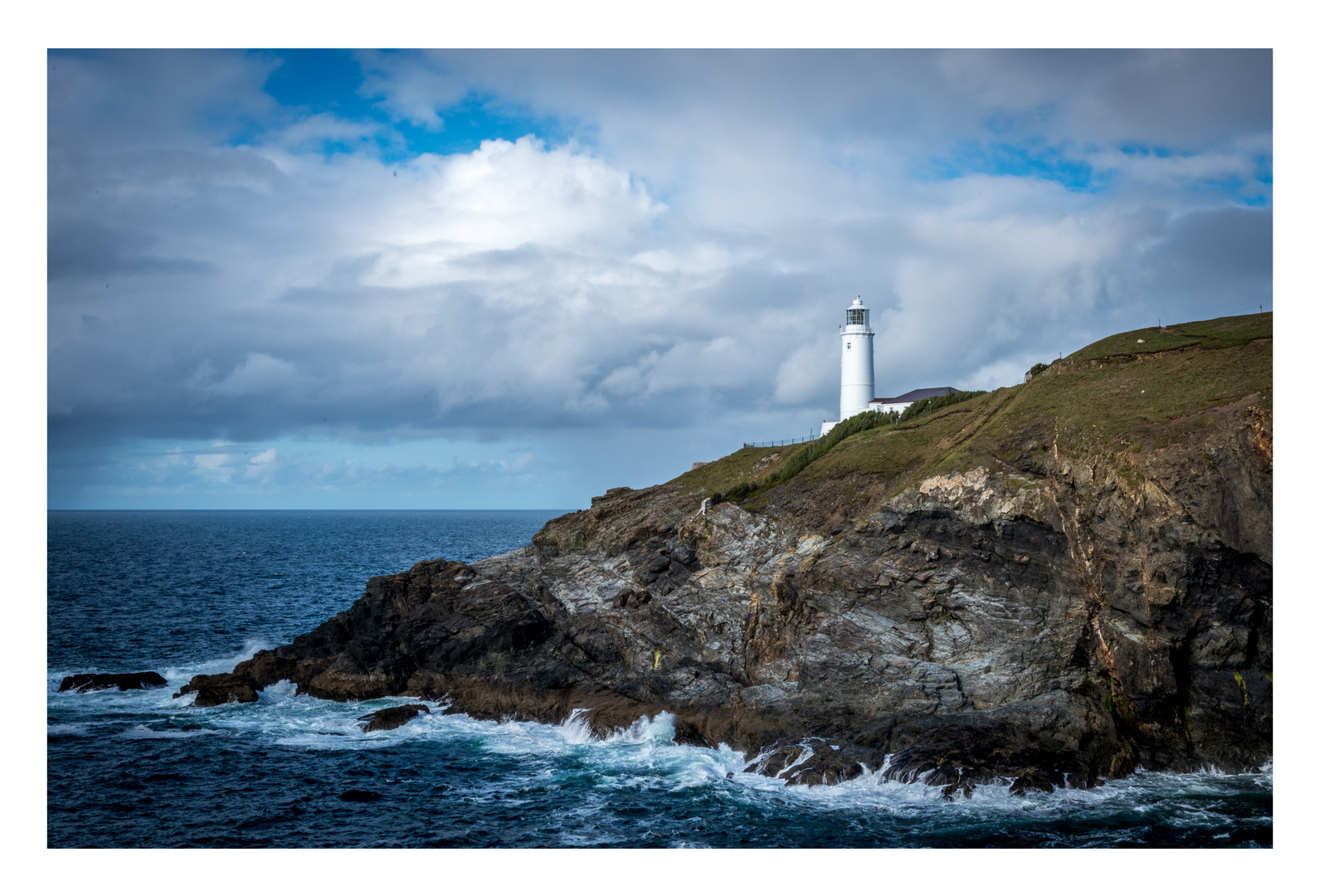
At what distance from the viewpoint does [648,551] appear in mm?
38094

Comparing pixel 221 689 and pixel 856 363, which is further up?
pixel 856 363

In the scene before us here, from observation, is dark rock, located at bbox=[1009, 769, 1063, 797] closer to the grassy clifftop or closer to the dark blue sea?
the dark blue sea

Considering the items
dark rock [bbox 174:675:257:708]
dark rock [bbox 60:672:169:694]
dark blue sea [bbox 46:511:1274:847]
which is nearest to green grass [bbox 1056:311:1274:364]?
dark blue sea [bbox 46:511:1274:847]

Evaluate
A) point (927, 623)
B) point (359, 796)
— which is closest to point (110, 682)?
point (359, 796)

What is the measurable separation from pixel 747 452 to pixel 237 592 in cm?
4537

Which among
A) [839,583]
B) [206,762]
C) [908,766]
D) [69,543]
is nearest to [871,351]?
[839,583]

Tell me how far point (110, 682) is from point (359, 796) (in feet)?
65.0

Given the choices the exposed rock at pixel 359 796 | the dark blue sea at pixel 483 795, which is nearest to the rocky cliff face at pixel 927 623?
the dark blue sea at pixel 483 795

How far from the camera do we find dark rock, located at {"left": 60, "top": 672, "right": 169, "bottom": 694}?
36.9 meters

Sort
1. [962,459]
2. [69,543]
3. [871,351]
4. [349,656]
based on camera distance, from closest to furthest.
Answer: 1. [962,459]
2. [349,656]
3. [871,351]
4. [69,543]

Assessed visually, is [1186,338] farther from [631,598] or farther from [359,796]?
[359,796]

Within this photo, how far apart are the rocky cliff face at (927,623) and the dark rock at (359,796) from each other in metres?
7.91

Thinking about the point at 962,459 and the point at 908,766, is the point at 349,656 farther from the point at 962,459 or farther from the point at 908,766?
the point at 962,459

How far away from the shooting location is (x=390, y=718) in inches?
1268
